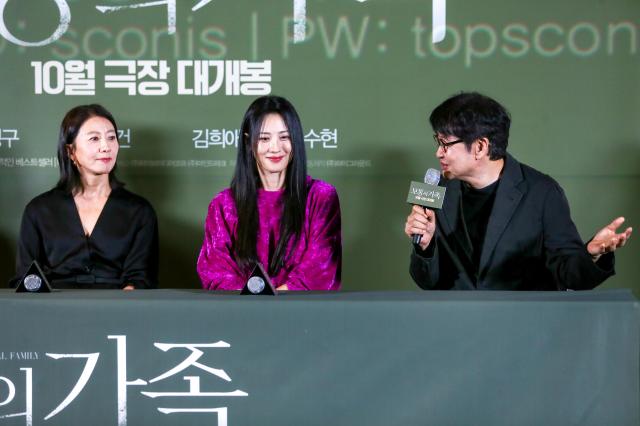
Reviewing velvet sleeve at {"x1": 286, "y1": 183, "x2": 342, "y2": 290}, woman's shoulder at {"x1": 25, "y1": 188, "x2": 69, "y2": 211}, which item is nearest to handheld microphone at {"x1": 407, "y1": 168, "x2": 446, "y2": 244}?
velvet sleeve at {"x1": 286, "y1": 183, "x2": 342, "y2": 290}

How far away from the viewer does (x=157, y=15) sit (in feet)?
11.4

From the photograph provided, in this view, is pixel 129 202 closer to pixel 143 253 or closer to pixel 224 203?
pixel 143 253

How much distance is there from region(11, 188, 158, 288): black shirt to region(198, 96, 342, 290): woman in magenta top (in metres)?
0.27

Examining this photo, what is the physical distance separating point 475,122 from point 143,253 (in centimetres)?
123

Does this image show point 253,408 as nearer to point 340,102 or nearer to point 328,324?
point 328,324

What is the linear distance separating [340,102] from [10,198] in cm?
138

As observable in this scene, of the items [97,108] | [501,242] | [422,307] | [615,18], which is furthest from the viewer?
[615,18]

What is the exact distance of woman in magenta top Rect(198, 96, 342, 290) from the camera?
2.84 m

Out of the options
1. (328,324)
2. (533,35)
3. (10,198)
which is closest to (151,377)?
(328,324)

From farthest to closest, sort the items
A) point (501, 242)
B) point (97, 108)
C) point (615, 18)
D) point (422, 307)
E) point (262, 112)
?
point (615, 18) → point (97, 108) → point (262, 112) → point (501, 242) → point (422, 307)

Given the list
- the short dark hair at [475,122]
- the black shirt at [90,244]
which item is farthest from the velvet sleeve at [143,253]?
the short dark hair at [475,122]

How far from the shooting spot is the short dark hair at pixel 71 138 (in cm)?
304

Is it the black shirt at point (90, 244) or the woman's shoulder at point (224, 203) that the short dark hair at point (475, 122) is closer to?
the woman's shoulder at point (224, 203)

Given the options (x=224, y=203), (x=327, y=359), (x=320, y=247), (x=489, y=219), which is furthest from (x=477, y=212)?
(x=327, y=359)
